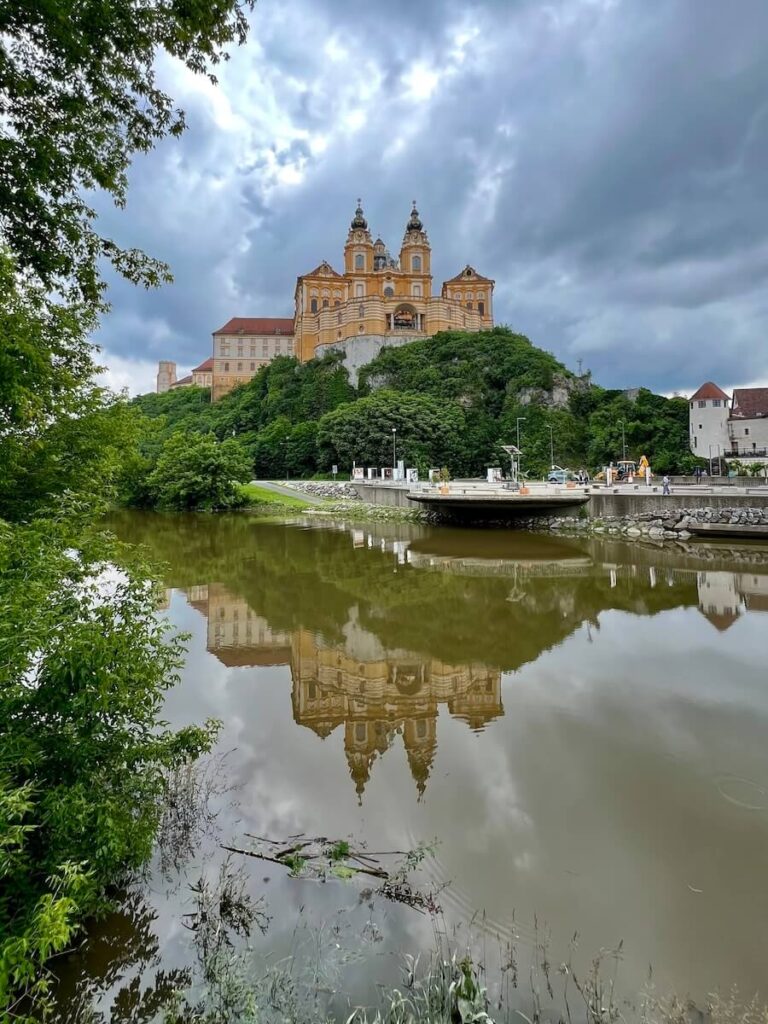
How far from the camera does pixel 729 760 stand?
5.49 meters

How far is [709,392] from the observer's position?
47906 mm

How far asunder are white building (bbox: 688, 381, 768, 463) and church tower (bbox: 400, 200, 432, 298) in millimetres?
38714

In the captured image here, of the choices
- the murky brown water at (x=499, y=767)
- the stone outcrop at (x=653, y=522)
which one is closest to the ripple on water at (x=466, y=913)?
the murky brown water at (x=499, y=767)

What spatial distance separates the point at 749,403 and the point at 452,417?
27.8 m

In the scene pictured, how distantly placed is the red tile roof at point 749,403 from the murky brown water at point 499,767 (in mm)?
45771

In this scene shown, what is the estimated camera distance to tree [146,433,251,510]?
40031 mm

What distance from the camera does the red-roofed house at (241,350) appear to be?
8462cm

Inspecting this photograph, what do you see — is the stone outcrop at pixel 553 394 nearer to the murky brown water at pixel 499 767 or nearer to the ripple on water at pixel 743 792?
the murky brown water at pixel 499 767

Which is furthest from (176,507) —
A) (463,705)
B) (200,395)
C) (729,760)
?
(200,395)

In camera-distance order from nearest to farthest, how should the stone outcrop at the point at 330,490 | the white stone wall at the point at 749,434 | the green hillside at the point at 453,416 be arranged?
the stone outcrop at the point at 330,490, the white stone wall at the point at 749,434, the green hillside at the point at 453,416

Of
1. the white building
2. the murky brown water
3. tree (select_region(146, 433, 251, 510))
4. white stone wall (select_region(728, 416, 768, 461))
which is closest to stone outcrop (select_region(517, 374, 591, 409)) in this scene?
the white building

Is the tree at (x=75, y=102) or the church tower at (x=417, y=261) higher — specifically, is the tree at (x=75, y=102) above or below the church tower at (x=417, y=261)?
below

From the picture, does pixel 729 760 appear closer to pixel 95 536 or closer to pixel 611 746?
pixel 611 746

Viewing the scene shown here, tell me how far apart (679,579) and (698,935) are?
13.3 m
